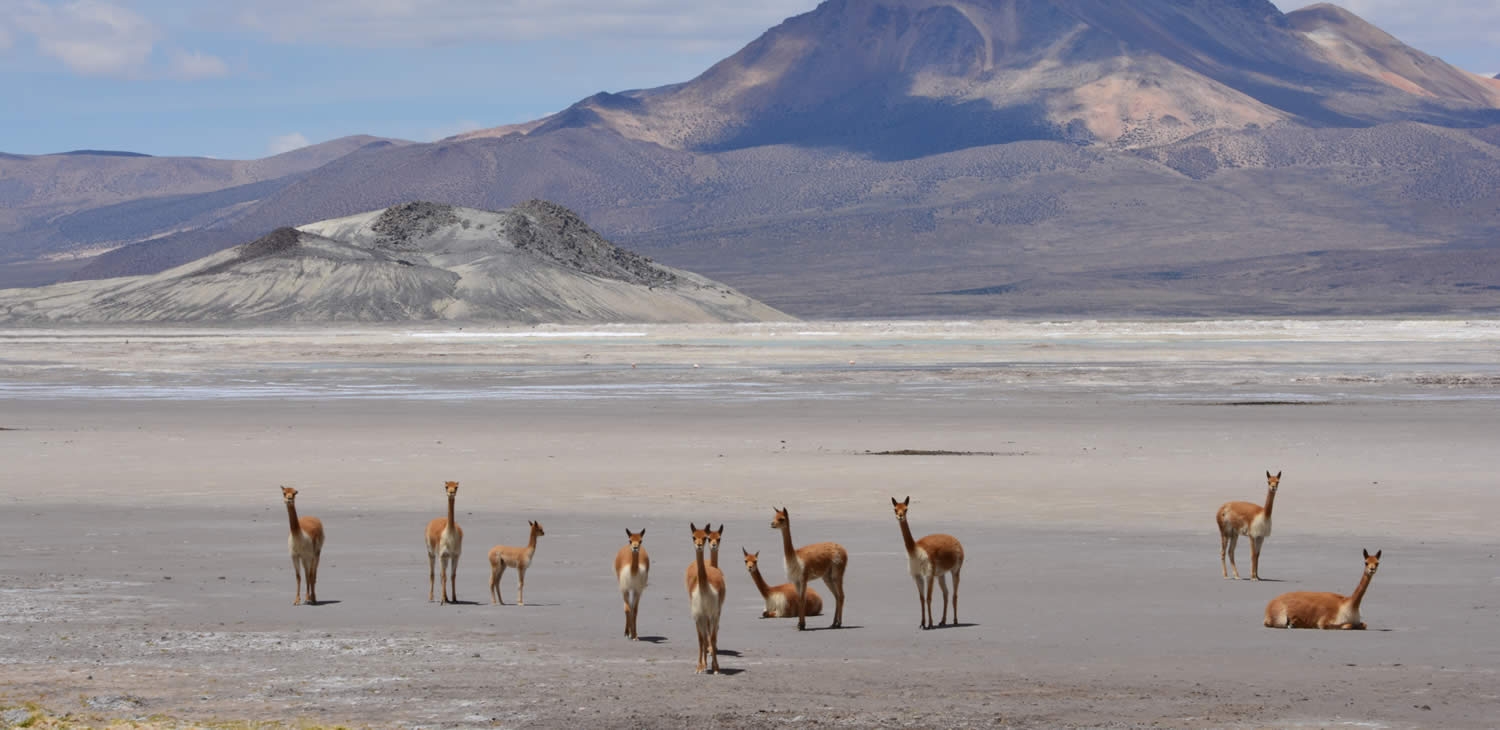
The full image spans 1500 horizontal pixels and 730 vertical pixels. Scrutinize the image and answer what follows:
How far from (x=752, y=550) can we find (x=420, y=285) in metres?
121

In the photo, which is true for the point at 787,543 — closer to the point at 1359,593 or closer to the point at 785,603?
the point at 785,603

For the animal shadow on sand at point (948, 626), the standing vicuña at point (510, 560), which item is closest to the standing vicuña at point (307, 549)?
the standing vicuña at point (510, 560)

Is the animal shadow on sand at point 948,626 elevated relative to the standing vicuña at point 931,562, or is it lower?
lower

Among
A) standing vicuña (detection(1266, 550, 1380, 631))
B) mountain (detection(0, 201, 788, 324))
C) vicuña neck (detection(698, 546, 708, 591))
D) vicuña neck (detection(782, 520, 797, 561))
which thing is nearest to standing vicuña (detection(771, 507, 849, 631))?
vicuña neck (detection(782, 520, 797, 561))

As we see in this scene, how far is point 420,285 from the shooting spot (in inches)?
5256

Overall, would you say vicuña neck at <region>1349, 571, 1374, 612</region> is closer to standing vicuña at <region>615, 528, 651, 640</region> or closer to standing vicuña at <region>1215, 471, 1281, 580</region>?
standing vicuña at <region>1215, 471, 1281, 580</region>

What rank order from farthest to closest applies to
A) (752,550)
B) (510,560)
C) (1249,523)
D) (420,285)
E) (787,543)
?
(420,285), (752,550), (1249,523), (510,560), (787,543)

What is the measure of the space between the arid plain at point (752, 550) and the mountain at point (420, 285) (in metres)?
89.2

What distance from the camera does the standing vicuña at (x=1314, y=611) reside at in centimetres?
1133

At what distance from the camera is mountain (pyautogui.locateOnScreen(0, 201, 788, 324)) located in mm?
127438

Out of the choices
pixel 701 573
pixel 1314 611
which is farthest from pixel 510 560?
pixel 1314 611

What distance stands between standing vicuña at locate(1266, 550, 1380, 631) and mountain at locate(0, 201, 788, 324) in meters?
114

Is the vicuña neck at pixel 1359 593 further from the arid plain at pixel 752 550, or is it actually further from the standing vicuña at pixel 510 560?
the standing vicuña at pixel 510 560

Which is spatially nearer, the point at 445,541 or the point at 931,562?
the point at 931,562
